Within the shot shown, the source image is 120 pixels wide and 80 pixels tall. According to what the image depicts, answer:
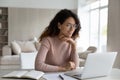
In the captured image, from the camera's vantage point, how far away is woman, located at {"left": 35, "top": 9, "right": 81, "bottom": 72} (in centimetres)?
187

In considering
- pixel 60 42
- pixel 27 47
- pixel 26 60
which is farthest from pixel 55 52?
pixel 27 47

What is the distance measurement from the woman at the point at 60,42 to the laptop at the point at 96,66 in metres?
0.31

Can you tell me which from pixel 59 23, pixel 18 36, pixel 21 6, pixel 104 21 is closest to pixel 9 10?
pixel 21 6

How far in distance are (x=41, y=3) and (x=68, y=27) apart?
6046mm

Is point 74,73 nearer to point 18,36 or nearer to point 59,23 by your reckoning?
point 59,23

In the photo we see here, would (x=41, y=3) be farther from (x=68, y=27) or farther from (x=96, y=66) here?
(x=96, y=66)

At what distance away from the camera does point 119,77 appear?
5.16 feet

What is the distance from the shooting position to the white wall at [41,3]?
7487mm

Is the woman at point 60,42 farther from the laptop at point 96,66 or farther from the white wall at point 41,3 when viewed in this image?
the white wall at point 41,3

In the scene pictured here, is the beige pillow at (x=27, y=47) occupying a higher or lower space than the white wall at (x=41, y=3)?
lower

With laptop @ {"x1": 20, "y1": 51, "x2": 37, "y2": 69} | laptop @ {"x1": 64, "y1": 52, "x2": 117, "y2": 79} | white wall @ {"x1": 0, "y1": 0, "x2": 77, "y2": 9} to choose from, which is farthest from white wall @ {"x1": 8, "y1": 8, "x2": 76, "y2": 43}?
laptop @ {"x1": 64, "y1": 52, "x2": 117, "y2": 79}

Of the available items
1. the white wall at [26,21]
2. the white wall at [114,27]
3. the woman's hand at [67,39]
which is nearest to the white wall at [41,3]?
the white wall at [26,21]

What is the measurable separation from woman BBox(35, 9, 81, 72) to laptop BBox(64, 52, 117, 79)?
0.31 metres

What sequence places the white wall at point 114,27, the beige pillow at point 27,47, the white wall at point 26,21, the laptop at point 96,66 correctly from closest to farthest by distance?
the laptop at point 96,66, the white wall at point 114,27, the beige pillow at point 27,47, the white wall at point 26,21
